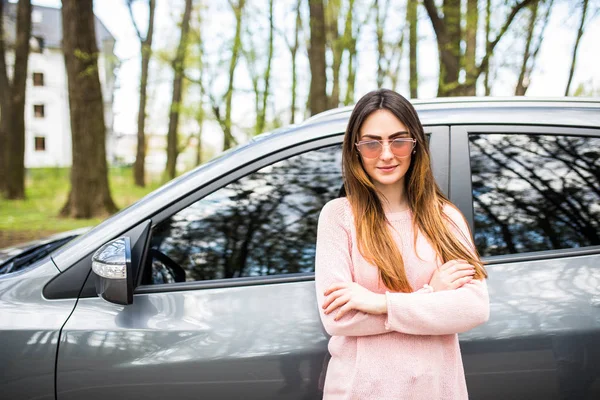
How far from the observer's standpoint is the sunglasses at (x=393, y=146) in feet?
5.00

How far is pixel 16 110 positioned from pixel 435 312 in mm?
16773

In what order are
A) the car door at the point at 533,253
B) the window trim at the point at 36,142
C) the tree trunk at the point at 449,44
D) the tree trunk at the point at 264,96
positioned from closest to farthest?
1. the car door at the point at 533,253
2. the tree trunk at the point at 449,44
3. the tree trunk at the point at 264,96
4. the window trim at the point at 36,142

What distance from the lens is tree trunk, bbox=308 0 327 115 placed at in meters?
11.5

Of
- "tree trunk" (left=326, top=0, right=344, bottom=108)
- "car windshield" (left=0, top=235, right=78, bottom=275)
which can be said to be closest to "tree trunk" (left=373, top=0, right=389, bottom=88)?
"tree trunk" (left=326, top=0, right=344, bottom=108)

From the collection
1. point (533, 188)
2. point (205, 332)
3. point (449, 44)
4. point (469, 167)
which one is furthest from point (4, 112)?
point (533, 188)

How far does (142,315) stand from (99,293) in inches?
6.8

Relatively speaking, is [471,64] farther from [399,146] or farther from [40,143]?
[40,143]

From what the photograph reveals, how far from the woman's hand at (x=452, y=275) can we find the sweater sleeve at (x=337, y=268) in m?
0.18

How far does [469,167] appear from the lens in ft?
6.65

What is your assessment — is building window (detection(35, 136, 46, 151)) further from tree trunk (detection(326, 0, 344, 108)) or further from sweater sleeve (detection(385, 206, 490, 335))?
sweater sleeve (detection(385, 206, 490, 335))

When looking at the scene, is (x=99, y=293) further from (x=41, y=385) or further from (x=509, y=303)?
(x=509, y=303)

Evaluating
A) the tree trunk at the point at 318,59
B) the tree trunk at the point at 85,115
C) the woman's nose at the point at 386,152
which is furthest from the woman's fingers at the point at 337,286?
the tree trunk at the point at 318,59

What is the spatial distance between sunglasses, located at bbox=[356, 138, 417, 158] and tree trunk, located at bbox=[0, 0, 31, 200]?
53.6ft

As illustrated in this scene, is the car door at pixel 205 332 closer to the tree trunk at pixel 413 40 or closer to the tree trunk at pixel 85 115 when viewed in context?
the tree trunk at pixel 413 40
